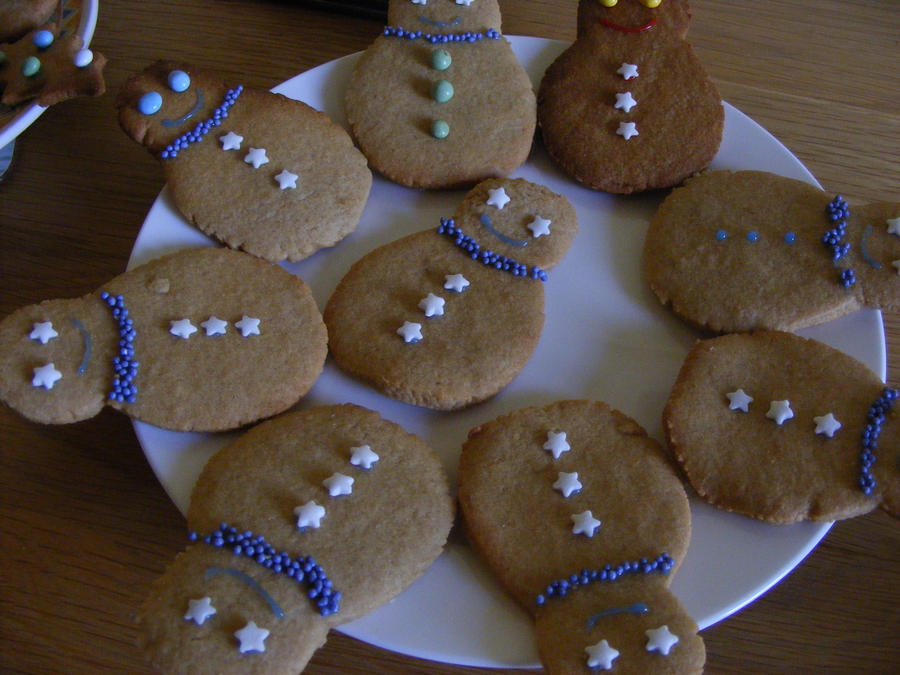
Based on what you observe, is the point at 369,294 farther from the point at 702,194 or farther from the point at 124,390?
the point at 702,194

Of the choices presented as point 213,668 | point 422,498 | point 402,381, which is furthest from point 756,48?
point 213,668

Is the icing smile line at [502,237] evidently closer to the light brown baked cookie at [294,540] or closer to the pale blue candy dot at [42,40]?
the light brown baked cookie at [294,540]

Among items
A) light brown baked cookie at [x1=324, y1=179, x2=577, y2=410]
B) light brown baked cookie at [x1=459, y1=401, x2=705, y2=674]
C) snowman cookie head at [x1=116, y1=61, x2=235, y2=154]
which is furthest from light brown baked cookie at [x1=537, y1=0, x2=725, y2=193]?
snowman cookie head at [x1=116, y1=61, x2=235, y2=154]

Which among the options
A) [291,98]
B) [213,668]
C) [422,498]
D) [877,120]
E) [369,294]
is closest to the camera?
[213,668]

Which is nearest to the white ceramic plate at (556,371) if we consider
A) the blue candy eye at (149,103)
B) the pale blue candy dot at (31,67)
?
the blue candy eye at (149,103)

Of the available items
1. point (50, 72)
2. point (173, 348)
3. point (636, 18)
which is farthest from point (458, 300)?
point (50, 72)
